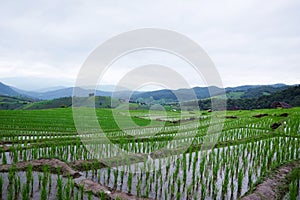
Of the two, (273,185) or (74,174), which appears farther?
(74,174)

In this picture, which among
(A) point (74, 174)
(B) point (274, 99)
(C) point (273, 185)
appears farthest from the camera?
(B) point (274, 99)

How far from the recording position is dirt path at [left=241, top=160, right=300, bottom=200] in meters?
5.74

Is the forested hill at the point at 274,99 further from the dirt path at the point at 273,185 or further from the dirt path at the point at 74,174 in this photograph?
the dirt path at the point at 74,174

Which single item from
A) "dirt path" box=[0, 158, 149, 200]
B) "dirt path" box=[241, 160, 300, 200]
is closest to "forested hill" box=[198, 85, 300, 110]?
"dirt path" box=[241, 160, 300, 200]

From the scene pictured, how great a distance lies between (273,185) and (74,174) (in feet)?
18.2

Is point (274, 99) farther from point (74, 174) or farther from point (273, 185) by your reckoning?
point (74, 174)

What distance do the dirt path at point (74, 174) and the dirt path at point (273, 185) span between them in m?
2.87

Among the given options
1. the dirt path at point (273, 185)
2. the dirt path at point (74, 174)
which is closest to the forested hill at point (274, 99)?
the dirt path at point (273, 185)

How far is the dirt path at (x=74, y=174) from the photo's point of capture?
18.4 ft

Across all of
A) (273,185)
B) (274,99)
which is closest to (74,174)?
(273,185)

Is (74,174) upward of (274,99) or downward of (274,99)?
downward

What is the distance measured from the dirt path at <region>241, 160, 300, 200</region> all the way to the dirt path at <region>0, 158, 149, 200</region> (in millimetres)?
2868

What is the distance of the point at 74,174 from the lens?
689 centimetres

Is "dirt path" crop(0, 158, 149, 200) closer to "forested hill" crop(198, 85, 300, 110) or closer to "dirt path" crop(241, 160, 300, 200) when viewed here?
"dirt path" crop(241, 160, 300, 200)
